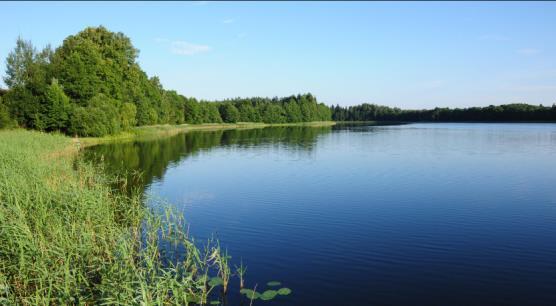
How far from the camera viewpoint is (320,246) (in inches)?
667

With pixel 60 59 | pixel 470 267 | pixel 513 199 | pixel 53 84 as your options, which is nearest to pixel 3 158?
pixel 470 267

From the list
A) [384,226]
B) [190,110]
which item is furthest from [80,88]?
[190,110]

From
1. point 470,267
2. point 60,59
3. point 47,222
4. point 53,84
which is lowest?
point 470,267

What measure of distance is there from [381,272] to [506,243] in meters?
6.65

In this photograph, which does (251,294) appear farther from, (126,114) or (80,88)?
(126,114)

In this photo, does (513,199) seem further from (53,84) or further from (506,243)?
(53,84)

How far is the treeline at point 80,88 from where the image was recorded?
60.0 m

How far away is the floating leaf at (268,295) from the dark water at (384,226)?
0.82ft

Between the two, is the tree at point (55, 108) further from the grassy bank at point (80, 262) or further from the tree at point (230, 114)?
the tree at point (230, 114)

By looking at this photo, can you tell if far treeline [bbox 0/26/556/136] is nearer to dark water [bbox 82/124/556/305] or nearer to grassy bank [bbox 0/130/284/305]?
dark water [bbox 82/124/556/305]

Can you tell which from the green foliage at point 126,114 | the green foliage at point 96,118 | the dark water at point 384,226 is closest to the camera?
the dark water at point 384,226

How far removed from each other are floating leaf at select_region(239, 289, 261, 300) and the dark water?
309mm

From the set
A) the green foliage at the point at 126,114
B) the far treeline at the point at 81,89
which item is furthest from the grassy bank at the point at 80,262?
the green foliage at the point at 126,114

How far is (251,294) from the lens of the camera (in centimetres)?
1213
